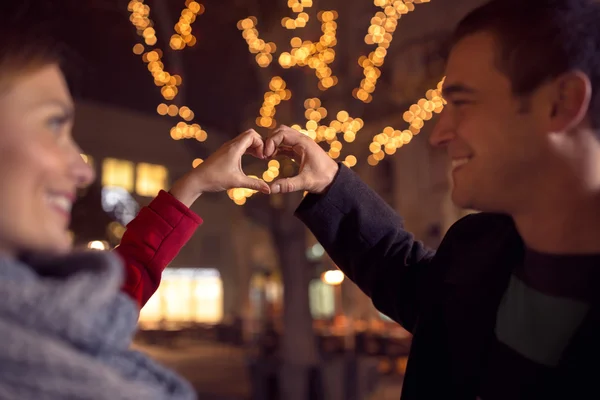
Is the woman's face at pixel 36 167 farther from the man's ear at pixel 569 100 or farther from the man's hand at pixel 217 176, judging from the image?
the man's ear at pixel 569 100

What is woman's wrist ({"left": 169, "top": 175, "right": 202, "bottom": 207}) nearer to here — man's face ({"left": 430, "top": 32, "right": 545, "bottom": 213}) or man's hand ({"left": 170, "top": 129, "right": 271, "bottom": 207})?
man's hand ({"left": 170, "top": 129, "right": 271, "bottom": 207})

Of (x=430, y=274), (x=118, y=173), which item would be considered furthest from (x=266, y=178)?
(x=118, y=173)

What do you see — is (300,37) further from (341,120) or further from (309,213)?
(309,213)

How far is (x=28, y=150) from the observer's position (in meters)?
0.95

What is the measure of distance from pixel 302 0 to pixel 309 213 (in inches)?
167

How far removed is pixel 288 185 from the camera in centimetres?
165

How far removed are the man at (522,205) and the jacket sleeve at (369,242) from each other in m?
0.21

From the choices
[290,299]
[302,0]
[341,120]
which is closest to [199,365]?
[290,299]

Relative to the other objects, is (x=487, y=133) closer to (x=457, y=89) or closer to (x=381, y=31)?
(x=457, y=89)

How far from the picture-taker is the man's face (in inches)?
47.7

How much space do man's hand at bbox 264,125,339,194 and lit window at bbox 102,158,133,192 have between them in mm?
21200

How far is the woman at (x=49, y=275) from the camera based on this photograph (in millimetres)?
815

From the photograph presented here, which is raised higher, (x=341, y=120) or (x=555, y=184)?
(x=341, y=120)

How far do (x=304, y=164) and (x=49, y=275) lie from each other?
0.90 meters
